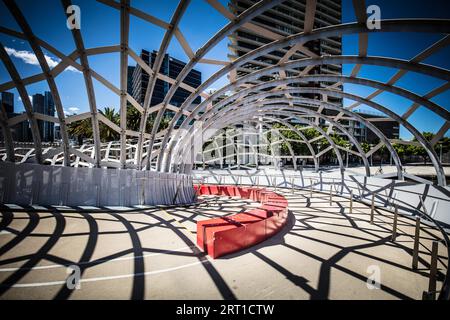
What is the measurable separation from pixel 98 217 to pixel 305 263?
404 inches

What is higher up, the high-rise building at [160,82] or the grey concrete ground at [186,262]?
the high-rise building at [160,82]

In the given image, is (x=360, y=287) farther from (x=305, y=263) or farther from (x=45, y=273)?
(x=45, y=273)

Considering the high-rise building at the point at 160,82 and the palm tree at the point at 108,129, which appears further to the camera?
the high-rise building at the point at 160,82

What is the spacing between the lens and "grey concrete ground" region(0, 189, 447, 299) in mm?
4809

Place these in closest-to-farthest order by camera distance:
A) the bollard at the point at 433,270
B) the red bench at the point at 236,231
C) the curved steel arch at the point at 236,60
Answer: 1. the bollard at the point at 433,270
2. the red bench at the point at 236,231
3. the curved steel arch at the point at 236,60

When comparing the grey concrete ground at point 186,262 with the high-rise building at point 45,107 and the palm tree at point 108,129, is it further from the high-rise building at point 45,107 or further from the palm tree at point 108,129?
the high-rise building at point 45,107

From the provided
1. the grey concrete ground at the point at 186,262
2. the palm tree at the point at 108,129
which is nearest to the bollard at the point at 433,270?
the grey concrete ground at the point at 186,262

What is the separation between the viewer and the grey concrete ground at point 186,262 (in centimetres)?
481

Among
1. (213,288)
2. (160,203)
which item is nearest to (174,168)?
(160,203)

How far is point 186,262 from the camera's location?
625cm

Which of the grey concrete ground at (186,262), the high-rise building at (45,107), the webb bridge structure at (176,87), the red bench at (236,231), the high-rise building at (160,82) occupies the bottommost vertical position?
the grey concrete ground at (186,262)

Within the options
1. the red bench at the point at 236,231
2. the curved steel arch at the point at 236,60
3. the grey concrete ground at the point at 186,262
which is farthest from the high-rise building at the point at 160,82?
the red bench at the point at 236,231

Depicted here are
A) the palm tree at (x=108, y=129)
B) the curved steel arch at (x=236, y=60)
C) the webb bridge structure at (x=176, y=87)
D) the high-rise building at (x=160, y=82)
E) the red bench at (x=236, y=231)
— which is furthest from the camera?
the high-rise building at (x=160, y=82)

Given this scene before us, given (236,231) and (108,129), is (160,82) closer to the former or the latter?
(108,129)
